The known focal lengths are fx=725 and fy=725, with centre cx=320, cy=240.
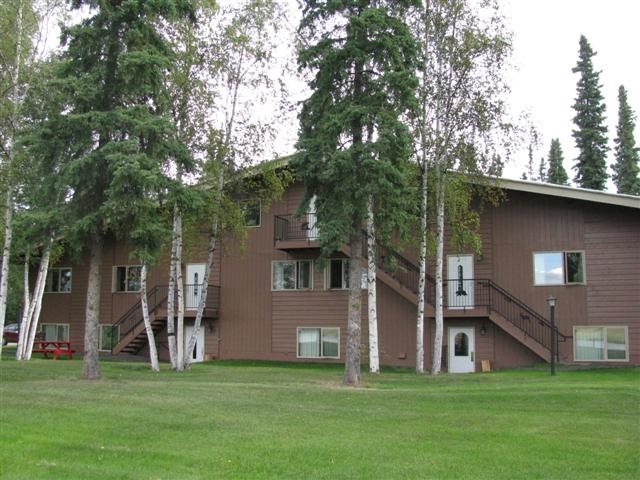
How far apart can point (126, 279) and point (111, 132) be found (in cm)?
1693

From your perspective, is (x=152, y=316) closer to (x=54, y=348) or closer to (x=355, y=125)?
(x=54, y=348)

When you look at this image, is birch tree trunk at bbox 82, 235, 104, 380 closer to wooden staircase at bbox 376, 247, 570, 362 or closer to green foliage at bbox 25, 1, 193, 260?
green foliage at bbox 25, 1, 193, 260

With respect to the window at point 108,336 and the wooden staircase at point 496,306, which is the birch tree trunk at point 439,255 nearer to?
the wooden staircase at point 496,306

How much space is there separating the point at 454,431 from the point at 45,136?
37.4ft

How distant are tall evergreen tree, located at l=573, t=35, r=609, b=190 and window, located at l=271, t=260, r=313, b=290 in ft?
73.9

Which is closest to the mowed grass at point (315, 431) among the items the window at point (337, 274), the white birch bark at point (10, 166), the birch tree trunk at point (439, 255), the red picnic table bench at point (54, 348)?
the birch tree trunk at point (439, 255)

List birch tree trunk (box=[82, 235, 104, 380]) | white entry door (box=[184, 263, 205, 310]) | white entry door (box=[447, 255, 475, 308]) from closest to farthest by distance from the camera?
birch tree trunk (box=[82, 235, 104, 380])
white entry door (box=[447, 255, 475, 308])
white entry door (box=[184, 263, 205, 310])

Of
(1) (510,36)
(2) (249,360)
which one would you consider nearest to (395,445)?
(1) (510,36)

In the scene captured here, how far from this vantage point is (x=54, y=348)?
97.6 ft

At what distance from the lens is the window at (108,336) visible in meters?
31.8

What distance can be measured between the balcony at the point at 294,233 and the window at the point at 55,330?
12.2 metres

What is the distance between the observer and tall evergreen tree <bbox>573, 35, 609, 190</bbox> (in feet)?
143

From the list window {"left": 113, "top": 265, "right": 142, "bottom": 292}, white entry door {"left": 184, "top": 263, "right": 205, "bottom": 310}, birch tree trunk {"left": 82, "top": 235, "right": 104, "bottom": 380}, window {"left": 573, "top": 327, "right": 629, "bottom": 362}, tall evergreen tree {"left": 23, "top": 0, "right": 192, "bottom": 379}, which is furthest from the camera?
window {"left": 113, "top": 265, "right": 142, "bottom": 292}

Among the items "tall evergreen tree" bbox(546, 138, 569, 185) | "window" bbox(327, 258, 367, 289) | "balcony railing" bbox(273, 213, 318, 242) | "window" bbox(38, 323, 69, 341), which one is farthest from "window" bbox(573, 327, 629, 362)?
"tall evergreen tree" bbox(546, 138, 569, 185)
